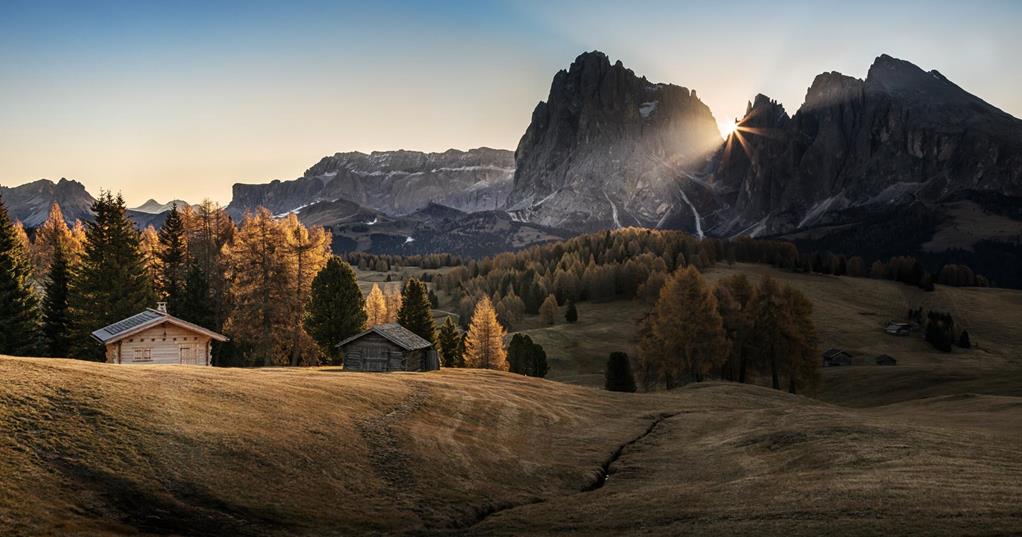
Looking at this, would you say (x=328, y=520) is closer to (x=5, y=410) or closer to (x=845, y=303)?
(x=5, y=410)

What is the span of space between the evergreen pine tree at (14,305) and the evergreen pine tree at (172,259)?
14.6 meters

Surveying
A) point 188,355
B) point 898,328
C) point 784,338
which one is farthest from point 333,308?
point 898,328

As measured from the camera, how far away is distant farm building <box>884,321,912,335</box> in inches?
5384

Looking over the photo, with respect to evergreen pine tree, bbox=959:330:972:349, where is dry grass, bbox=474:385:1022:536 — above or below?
above

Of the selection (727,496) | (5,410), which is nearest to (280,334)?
(5,410)

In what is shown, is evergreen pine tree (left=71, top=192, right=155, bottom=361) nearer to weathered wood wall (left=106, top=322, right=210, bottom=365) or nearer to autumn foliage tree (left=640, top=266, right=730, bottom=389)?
weathered wood wall (left=106, top=322, right=210, bottom=365)

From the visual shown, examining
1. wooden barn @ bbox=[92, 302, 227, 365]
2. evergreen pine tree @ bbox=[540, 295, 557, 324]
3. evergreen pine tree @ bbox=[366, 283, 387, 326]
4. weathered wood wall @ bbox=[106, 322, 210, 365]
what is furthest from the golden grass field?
evergreen pine tree @ bbox=[540, 295, 557, 324]

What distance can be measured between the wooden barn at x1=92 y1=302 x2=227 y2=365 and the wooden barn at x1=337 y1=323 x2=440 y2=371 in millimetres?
13108

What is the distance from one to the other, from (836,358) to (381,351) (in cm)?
8792

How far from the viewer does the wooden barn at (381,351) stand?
6172cm

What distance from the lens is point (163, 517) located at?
58.2ft

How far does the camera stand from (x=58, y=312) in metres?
67.2

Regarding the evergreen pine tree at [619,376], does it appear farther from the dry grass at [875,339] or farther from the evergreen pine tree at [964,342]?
the evergreen pine tree at [964,342]

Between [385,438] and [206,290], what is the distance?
54589mm
